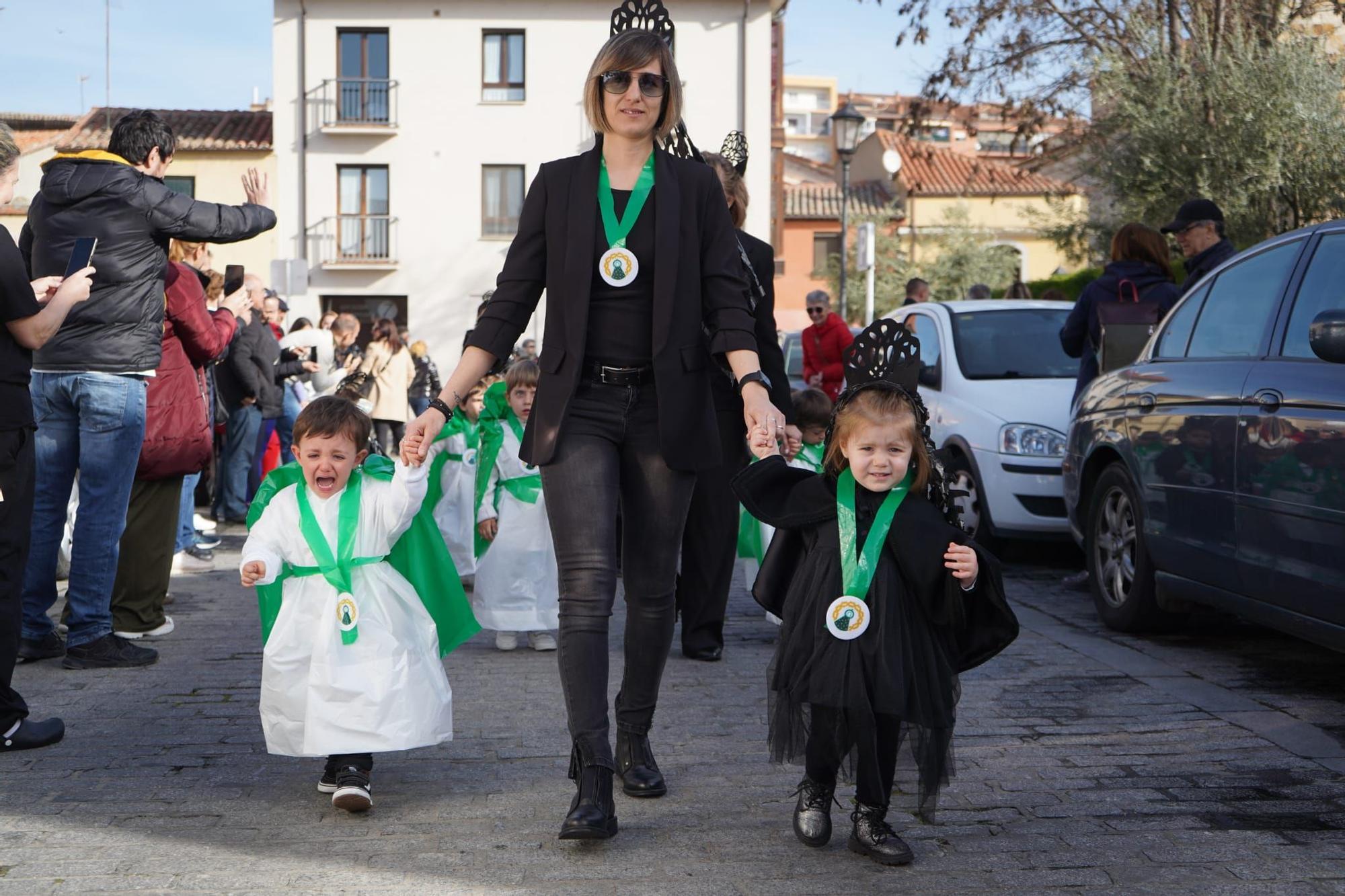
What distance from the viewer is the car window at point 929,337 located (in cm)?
1088

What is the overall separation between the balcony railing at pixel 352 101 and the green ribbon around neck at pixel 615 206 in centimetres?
3668

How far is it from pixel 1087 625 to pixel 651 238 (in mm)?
4317

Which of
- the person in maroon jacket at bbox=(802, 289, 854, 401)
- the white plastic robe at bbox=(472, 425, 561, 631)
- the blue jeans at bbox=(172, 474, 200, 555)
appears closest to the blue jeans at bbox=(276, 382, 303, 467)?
the blue jeans at bbox=(172, 474, 200, 555)

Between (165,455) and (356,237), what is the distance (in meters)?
33.4

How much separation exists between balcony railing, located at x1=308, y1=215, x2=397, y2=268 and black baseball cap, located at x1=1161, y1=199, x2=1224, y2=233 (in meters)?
32.2

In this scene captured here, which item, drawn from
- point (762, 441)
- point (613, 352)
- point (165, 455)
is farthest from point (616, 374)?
point (165, 455)

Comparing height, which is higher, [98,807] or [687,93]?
[687,93]

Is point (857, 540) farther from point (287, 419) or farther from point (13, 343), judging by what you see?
point (287, 419)

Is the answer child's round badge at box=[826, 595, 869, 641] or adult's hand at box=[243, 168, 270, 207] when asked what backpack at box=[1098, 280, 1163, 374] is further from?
child's round badge at box=[826, 595, 869, 641]

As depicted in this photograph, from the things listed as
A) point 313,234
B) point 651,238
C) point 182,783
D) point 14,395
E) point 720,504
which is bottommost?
point 182,783

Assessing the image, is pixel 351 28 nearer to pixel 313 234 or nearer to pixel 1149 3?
pixel 313 234

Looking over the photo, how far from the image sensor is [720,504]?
6.69 metres

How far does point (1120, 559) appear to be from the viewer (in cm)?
747

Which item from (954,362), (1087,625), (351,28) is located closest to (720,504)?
(1087,625)
